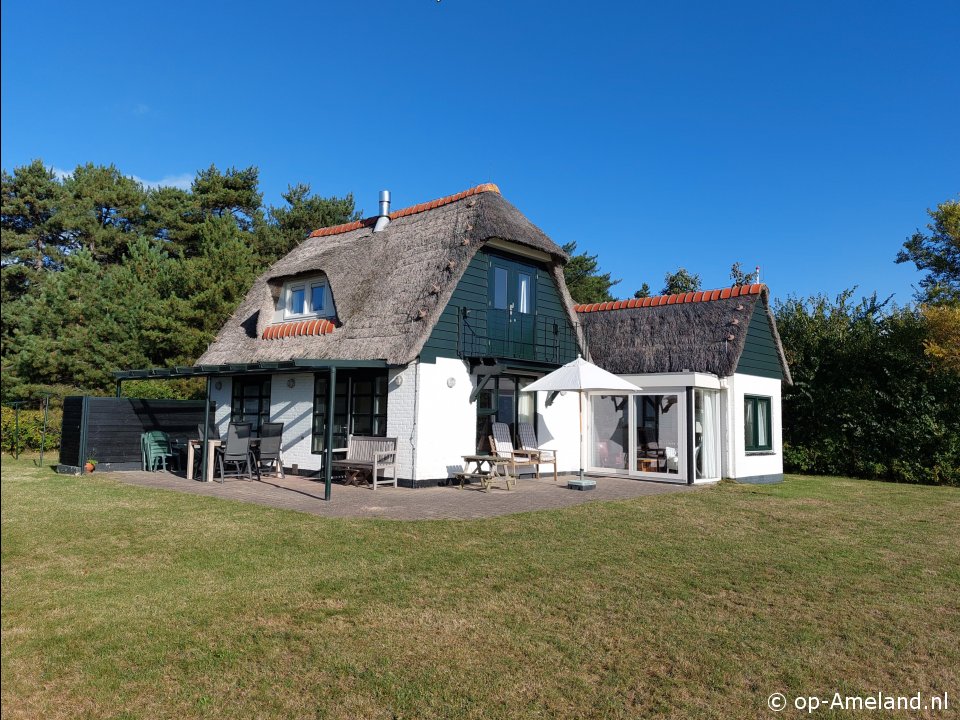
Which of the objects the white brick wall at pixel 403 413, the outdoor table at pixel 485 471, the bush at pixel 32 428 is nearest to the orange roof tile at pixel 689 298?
the outdoor table at pixel 485 471

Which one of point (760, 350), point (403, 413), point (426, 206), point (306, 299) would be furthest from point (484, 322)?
point (760, 350)

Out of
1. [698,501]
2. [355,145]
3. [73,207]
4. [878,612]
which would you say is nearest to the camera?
[878,612]

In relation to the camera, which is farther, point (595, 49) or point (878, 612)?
point (595, 49)

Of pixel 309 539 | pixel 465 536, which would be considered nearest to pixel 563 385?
pixel 465 536

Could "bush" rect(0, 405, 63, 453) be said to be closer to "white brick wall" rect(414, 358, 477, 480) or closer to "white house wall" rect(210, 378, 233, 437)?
"white house wall" rect(210, 378, 233, 437)

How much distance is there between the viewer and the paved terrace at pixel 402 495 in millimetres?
9117

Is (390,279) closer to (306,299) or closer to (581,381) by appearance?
(306,299)

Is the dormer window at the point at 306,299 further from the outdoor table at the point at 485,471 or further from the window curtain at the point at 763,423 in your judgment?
the window curtain at the point at 763,423

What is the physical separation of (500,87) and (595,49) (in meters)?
2.10

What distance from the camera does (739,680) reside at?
374 cm

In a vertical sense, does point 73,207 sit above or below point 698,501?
above

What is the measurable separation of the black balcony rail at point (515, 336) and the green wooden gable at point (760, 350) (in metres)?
→ 3.69

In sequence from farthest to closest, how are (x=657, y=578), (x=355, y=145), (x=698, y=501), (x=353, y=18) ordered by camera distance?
(x=355, y=145)
(x=698, y=501)
(x=657, y=578)
(x=353, y=18)

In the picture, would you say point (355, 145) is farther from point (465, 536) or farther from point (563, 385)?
point (465, 536)
